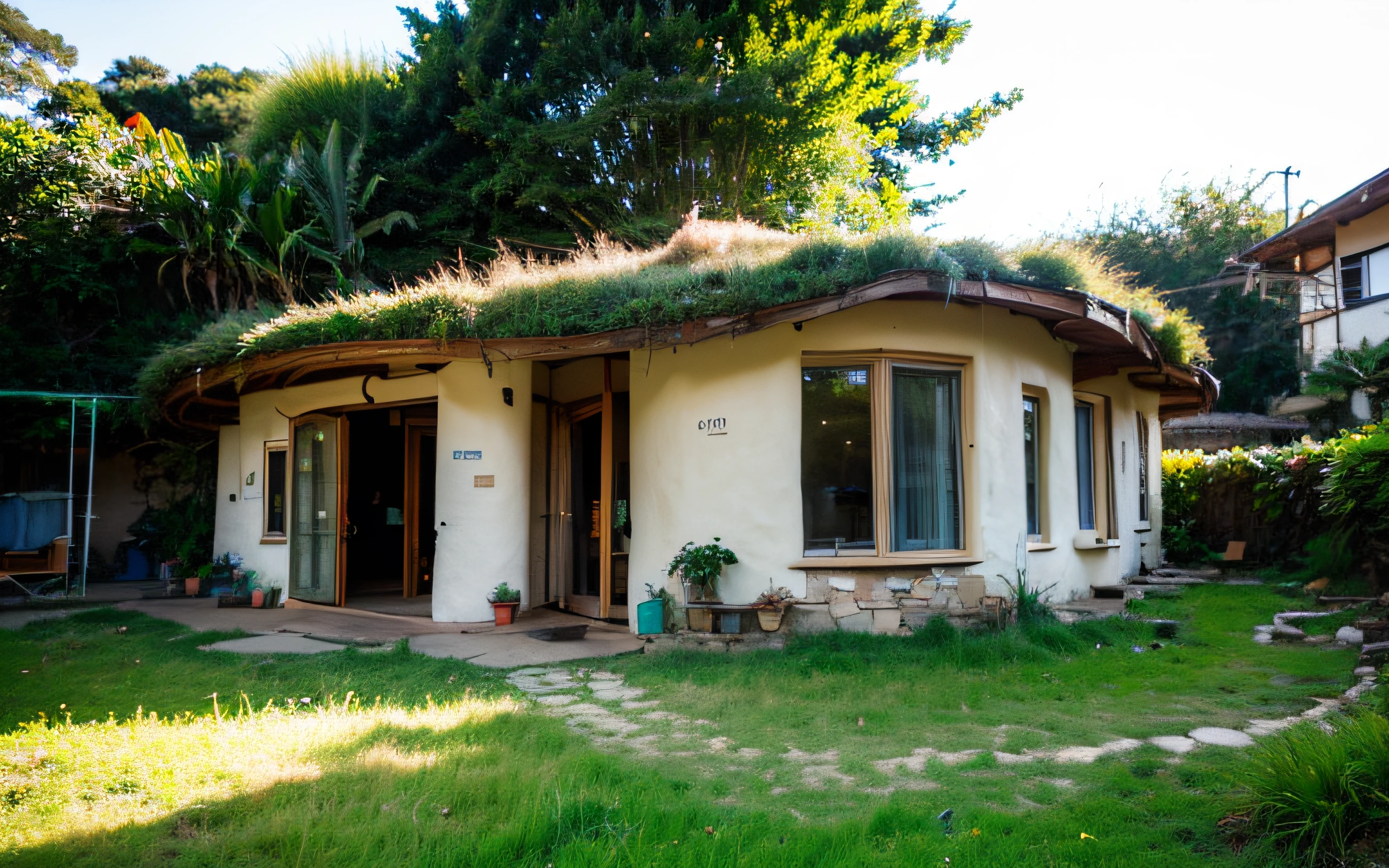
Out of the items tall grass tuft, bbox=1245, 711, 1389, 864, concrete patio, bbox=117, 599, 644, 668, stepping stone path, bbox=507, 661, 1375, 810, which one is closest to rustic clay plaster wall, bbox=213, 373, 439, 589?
concrete patio, bbox=117, 599, 644, 668

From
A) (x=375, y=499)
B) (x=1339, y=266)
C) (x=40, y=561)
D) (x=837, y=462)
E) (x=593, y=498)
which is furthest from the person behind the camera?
(x=1339, y=266)

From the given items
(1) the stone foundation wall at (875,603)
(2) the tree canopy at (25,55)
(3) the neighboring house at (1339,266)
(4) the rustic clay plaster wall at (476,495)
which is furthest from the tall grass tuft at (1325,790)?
(2) the tree canopy at (25,55)

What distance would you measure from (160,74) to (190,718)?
26.3 metres

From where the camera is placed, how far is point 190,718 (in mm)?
4836

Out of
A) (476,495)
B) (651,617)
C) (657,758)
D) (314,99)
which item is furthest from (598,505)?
(314,99)

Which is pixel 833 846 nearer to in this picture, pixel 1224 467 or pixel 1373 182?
pixel 1224 467

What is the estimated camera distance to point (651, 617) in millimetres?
7406

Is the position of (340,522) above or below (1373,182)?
below

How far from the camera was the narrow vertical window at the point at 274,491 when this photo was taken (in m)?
11.1

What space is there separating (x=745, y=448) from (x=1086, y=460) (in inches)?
193

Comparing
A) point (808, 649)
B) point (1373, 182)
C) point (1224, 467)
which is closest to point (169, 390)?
point (808, 649)

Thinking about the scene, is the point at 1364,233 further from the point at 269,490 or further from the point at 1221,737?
the point at 269,490

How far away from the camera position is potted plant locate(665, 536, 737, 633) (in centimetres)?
705

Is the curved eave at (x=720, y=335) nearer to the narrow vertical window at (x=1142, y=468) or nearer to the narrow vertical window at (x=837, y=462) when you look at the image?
the narrow vertical window at (x=837, y=462)
